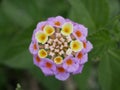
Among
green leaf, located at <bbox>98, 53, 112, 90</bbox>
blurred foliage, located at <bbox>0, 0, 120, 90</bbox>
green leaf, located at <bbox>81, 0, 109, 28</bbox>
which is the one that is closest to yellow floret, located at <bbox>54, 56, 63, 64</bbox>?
blurred foliage, located at <bbox>0, 0, 120, 90</bbox>

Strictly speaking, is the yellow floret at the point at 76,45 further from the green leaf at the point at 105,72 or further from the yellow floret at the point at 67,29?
the green leaf at the point at 105,72

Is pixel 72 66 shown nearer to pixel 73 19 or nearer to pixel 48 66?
pixel 48 66

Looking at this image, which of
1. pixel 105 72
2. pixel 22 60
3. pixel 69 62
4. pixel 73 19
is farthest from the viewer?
pixel 22 60

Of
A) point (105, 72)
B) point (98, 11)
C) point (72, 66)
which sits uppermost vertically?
point (98, 11)

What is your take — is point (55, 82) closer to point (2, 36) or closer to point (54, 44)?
point (2, 36)

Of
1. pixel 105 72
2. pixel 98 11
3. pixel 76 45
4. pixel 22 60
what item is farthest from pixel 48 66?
pixel 22 60

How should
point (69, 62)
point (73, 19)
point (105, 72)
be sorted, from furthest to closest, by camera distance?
1. point (73, 19)
2. point (105, 72)
3. point (69, 62)

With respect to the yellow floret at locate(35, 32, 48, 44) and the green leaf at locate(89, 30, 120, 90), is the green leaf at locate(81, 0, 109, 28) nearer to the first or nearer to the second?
the green leaf at locate(89, 30, 120, 90)
